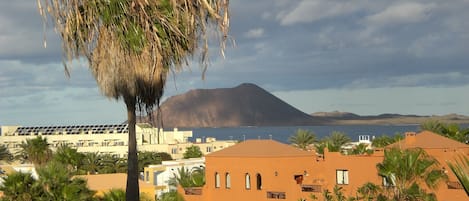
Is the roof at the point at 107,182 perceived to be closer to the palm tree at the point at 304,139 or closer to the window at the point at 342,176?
the window at the point at 342,176

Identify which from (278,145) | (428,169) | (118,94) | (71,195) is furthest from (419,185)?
(118,94)

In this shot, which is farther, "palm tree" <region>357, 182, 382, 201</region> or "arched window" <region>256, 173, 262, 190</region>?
"arched window" <region>256, 173, 262, 190</region>

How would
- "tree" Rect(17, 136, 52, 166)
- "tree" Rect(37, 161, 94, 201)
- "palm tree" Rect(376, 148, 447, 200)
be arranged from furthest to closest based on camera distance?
"tree" Rect(17, 136, 52, 166), "palm tree" Rect(376, 148, 447, 200), "tree" Rect(37, 161, 94, 201)

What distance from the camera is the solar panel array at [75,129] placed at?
178 metres

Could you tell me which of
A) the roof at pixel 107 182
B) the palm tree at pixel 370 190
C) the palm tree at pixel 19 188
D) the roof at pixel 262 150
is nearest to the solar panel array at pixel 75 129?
the roof at pixel 107 182

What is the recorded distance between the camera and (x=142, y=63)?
12.8 m

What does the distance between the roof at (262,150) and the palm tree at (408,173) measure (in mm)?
9552

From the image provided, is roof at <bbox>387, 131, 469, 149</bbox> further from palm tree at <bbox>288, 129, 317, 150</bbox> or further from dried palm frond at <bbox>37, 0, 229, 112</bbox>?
palm tree at <bbox>288, 129, 317, 150</bbox>

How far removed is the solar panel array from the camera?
17825 cm

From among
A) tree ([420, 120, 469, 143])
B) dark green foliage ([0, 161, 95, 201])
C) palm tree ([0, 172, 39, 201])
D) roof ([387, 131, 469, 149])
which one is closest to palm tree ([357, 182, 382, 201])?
roof ([387, 131, 469, 149])

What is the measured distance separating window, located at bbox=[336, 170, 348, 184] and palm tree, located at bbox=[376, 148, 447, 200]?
458 cm

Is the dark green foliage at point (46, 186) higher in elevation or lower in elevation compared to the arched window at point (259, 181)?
higher

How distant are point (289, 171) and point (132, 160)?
1521 inches

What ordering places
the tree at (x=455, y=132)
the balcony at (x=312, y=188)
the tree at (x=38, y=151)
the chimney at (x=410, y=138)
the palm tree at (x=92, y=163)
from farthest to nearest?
the palm tree at (x=92, y=163)
the tree at (x=38, y=151)
the tree at (x=455, y=132)
the chimney at (x=410, y=138)
the balcony at (x=312, y=188)
